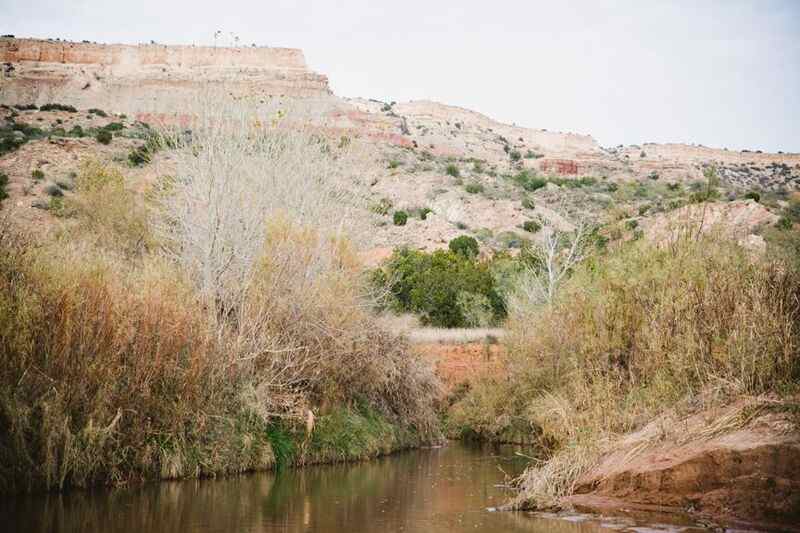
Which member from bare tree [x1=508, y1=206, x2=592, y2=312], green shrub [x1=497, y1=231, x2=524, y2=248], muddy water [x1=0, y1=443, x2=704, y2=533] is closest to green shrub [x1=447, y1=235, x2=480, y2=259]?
green shrub [x1=497, y1=231, x2=524, y2=248]

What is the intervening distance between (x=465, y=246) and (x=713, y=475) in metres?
45.0

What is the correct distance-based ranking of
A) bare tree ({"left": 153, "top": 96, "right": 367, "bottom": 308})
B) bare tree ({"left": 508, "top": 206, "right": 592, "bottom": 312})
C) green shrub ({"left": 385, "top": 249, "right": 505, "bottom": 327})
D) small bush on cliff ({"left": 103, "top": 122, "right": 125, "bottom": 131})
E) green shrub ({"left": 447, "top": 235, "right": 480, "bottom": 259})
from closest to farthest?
bare tree ({"left": 153, "top": 96, "right": 367, "bottom": 308}) → bare tree ({"left": 508, "top": 206, "right": 592, "bottom": 312}) → green shrub ({"left": 385, "top": 249, "right": 505, "bottom": 327}) → green shrub ({"left": 447, "top": 235, "right": 480, "bottom": 259}) → small bush on cliff ({"left": 103, "top": 122, "right": 125, "bottom": 131})

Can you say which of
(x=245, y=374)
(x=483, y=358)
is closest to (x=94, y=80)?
(x=483, y=358)

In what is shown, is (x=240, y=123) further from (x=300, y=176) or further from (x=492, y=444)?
(x=492, y=444)

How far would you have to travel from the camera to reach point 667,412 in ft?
50.0

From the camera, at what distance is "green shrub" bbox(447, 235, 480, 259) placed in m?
57.4

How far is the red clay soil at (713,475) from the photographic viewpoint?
40.5 ft

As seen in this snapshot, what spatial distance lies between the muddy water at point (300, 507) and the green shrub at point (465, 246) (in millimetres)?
37344

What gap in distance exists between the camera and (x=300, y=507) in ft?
51.4

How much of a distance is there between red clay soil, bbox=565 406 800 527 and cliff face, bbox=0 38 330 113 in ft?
314

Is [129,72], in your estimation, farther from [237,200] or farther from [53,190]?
[237,200]

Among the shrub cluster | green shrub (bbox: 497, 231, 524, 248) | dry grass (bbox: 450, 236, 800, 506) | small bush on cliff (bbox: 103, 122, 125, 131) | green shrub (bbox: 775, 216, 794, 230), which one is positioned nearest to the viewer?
dry grass (bbox: 450, 236, 800, 506)

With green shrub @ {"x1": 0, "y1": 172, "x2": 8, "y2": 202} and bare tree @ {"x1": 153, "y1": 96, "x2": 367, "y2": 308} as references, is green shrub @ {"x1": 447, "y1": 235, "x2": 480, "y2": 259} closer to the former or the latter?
green shrub @ {"x1": 0, "y1": 172, "x2": 8, "y2": 202}

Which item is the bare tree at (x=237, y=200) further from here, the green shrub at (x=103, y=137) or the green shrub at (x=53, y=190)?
the green shrub at (x=103, y=137)
